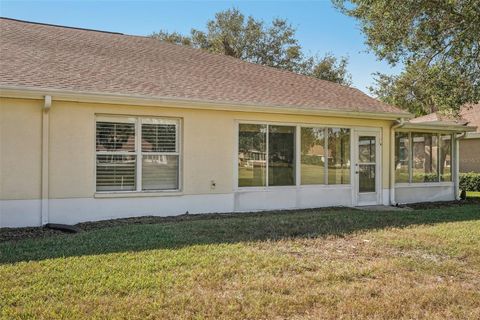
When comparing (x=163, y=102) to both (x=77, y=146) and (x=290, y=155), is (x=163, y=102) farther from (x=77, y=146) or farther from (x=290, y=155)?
(x=290, y=155)

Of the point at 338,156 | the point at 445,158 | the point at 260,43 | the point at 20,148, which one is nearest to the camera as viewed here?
the point at 20,148

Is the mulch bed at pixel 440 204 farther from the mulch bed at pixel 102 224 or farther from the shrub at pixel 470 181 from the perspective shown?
the shrub at pixel 470 181

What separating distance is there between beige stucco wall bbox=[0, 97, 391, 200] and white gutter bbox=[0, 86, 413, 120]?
0.82 feet

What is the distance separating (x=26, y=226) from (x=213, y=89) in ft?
17.7

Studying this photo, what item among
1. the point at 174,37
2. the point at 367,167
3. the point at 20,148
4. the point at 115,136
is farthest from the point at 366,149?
the point at 174,37

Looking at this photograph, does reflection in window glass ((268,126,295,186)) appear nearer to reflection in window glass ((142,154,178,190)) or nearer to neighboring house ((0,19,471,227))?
neighboring house ((0,19,471,227))

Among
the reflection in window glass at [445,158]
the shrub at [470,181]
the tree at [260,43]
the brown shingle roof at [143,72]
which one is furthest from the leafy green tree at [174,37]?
the reflection in window glass at [445,158]

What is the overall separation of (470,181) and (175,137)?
15951mm

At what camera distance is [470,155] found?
78.9 feet

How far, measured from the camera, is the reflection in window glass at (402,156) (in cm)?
1424

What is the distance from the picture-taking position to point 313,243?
298 inches

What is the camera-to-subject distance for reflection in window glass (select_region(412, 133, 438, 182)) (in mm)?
14766

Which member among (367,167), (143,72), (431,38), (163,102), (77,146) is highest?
(431,38)

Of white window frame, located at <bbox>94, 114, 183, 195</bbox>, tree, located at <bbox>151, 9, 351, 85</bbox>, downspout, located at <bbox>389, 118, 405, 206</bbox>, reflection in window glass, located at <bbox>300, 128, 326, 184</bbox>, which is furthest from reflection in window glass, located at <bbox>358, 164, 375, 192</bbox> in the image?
tree, located at <bbox>151, 9, 351, 85</bbox>
